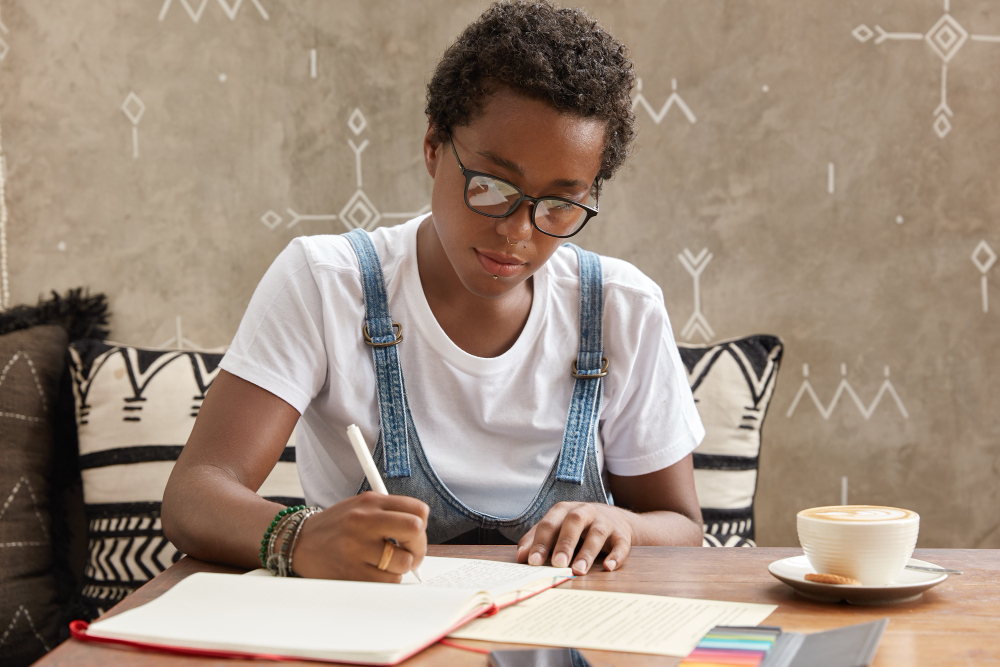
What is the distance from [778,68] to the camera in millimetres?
2000

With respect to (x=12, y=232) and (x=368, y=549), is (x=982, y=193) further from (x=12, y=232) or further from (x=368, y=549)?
(x=12, y=232)

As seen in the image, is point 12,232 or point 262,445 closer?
point 262,445

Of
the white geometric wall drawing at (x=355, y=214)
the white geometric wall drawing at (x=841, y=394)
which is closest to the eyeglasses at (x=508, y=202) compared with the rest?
the white geometric wall drawing at (x=355, y=214)

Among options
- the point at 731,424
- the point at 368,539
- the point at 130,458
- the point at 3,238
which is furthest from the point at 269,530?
the point at 3,238

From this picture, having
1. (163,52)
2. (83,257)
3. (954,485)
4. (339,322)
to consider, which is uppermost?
(163,52)

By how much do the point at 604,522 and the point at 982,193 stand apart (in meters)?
1.54

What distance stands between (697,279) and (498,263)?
1.01 meters

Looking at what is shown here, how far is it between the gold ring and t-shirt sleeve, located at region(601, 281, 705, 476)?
63 centimetres

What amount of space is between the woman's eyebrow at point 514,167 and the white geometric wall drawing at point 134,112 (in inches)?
51.7

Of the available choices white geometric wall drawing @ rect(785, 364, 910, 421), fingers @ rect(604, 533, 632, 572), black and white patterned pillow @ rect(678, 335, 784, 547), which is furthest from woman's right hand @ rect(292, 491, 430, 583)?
white geometric wall drawing @ rect(785, 364, 910, 421)

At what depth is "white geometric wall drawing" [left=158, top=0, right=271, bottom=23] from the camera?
80.7 inches

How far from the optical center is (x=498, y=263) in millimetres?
1146

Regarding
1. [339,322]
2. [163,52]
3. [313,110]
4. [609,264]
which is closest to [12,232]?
[163,52]

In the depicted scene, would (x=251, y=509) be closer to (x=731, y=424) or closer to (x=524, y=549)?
(x=524, y=549)
